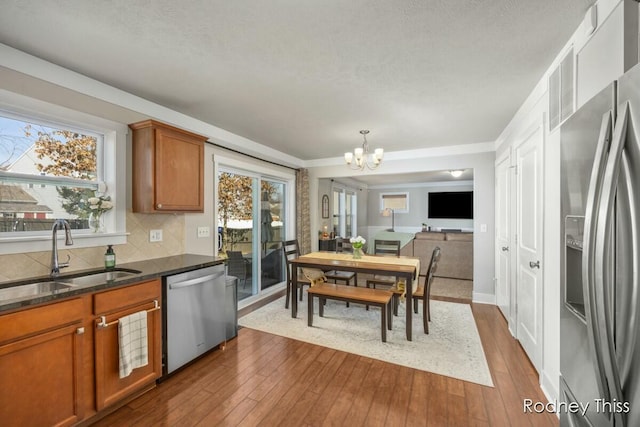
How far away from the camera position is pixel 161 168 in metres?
2.62

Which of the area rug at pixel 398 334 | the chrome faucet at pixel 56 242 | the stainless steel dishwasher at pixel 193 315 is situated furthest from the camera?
the area rug at pixel 398 334

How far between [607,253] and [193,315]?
271cm

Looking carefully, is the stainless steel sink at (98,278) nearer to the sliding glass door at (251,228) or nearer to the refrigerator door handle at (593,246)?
the sliding glass door at (251,228)

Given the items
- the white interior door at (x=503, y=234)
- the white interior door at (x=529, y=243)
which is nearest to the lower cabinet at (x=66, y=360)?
the white interior door at (x=529, y=243)

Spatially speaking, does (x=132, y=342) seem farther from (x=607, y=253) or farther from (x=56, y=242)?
(x=607, y=253)

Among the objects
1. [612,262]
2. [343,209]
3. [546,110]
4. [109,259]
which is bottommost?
[109,259]

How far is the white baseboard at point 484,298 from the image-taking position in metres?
4.27

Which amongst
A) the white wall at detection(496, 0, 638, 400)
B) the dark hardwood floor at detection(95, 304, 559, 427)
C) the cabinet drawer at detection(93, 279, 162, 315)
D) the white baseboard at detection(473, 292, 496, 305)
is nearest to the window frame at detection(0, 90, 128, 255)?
the cabinet drawer at detection(93, 279, 162, 315)

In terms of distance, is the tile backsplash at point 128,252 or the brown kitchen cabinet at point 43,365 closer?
the brown kitchen cabinet at point 43,365

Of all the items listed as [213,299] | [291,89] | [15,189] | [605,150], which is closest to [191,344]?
[213,299]

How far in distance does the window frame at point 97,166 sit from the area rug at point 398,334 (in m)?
1.86

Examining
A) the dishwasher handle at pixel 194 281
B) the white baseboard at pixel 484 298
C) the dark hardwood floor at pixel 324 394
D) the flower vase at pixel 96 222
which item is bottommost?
the dark hardwood floor at pixel 324 394

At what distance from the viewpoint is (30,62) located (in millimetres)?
2010

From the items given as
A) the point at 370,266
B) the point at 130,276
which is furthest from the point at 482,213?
the point at 130,276
